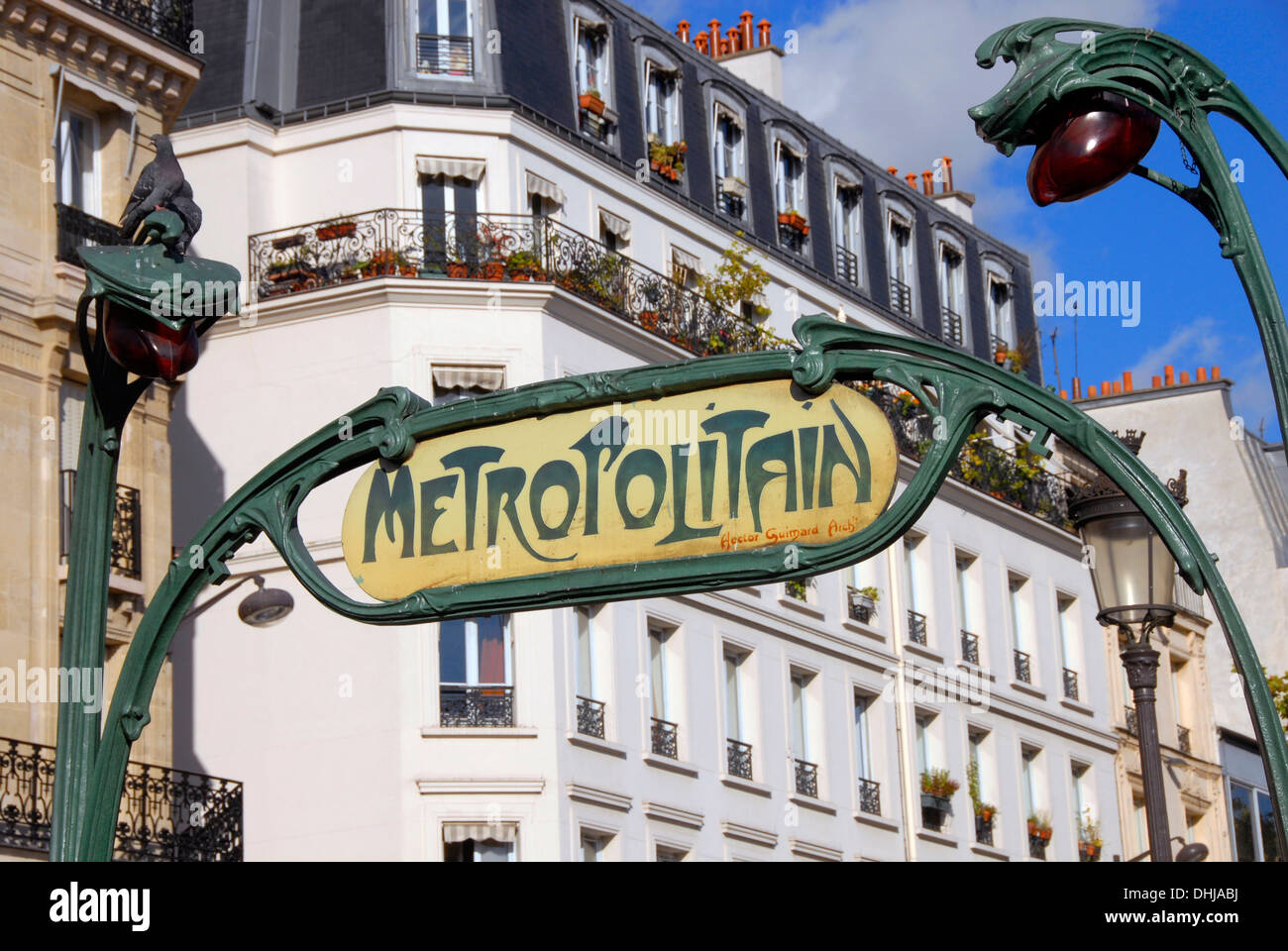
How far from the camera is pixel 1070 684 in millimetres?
46344

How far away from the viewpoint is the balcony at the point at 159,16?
27047 mm

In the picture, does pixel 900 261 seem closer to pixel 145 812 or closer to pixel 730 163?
pixel 730 163

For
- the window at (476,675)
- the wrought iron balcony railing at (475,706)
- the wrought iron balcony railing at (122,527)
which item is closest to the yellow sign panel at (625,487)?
the wrought iron balcony railing at (122,527)

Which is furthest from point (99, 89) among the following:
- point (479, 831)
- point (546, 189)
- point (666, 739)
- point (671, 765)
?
point (671, 765)

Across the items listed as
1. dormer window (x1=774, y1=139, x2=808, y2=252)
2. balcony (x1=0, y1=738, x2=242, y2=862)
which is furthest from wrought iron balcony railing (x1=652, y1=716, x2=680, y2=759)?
dormer window (x1=774, y1=139, x2=808, y2=252)

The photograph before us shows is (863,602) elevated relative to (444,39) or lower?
lower

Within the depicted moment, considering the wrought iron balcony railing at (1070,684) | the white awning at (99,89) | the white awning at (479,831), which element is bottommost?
the white awning at (479,831)

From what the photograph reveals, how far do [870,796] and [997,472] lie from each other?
8169 millimetres

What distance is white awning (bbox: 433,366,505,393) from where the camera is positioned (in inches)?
1304

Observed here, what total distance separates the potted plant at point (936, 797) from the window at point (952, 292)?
9.34 m

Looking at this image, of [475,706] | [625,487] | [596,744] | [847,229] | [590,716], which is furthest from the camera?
[847,229]

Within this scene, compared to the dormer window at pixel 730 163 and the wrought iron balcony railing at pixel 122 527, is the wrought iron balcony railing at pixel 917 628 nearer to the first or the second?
the dormer window at pixel 730 163

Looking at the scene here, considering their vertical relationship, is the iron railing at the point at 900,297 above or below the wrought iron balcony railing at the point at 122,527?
above

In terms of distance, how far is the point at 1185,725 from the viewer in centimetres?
4909
